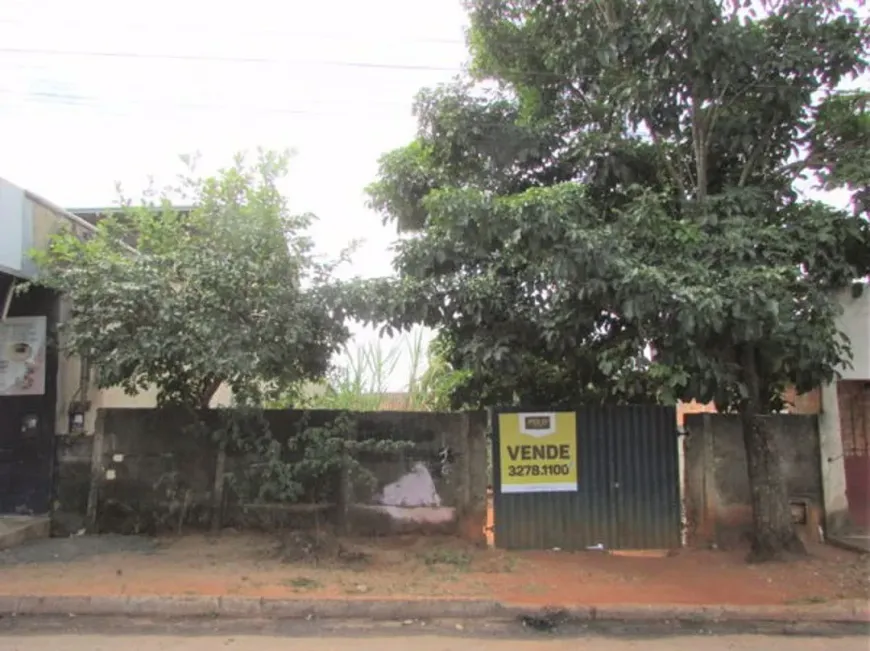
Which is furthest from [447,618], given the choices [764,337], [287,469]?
[764,337]

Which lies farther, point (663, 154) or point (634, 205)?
point (663, 154)

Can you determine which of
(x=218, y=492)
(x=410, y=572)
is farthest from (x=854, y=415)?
(x=218, y=492)

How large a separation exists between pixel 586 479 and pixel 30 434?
738 cm

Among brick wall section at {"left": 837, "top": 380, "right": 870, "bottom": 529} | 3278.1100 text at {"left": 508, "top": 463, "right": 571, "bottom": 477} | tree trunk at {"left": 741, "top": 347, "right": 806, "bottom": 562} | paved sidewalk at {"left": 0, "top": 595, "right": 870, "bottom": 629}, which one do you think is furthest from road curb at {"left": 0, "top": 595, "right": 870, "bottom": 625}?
brick wall section at {"left": 837, "top": 380, "right": 870, "bottom": 529}

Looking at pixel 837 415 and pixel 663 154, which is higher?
pixel 663 154

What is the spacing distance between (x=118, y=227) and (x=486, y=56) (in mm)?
5212

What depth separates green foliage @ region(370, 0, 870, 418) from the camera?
7.37 m

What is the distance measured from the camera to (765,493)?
8.76 metres

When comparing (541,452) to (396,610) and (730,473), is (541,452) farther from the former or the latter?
(396,610)

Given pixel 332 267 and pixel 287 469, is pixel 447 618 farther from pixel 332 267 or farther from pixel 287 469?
pixel 332 267

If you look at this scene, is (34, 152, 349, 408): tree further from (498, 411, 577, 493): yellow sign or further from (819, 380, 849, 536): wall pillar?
(819, 380, 849, 536): wall pillar

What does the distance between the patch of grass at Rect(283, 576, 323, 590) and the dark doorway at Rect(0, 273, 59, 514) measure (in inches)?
170

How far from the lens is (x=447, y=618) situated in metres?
6.82

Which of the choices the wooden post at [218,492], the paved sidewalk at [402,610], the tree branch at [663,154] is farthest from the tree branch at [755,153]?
the wooden post at [218,492]
